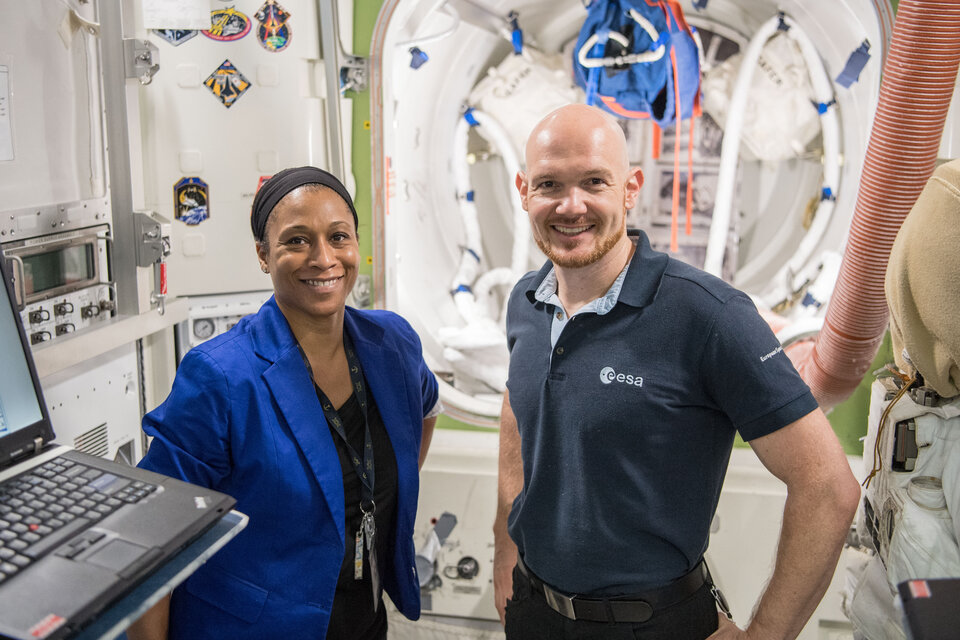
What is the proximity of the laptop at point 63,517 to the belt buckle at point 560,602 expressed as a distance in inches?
30.4

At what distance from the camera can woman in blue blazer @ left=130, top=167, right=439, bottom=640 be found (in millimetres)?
1582

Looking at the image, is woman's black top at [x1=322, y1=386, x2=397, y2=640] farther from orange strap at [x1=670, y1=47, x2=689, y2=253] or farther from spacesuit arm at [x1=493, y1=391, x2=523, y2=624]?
orange strap at [x1=670, y1=47, x2=689, y2=253]

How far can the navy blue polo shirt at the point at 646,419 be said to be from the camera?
1.55m

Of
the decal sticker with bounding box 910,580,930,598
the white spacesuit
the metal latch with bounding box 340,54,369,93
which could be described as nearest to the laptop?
the decal sticker with bounding box 910,580,930,598

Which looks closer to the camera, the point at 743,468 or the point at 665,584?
the point at 665,584

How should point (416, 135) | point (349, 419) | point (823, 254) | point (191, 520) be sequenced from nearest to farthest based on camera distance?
point (191, 520) → point (349, 419) → point (823, 254) → point (416, 135)

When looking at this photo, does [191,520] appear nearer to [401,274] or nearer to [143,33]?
[143,33]

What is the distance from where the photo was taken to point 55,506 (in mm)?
1238

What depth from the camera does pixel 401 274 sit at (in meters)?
3.71

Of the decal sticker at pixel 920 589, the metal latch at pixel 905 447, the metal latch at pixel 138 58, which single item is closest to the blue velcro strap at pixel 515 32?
the metal latch at pixel 138 58

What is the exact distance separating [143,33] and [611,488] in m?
2.04

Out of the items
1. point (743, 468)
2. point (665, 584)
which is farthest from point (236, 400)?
point (743, 468)

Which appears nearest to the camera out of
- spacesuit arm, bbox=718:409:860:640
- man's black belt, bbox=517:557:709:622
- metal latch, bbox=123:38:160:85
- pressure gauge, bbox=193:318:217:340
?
spacesuit arm, bbox=718:409:860:640

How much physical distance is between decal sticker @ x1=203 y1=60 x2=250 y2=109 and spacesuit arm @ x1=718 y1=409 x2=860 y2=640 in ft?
6.62
